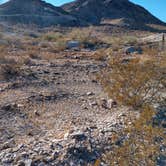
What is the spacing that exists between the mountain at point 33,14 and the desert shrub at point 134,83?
45.6 meters

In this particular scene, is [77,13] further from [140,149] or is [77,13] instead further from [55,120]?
[140,149]

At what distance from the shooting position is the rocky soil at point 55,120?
7059mm

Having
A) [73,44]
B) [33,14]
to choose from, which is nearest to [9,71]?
[73,44]

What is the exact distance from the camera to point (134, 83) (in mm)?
9781

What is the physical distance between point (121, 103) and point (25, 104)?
245 cm

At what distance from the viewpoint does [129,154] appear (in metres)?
6.16

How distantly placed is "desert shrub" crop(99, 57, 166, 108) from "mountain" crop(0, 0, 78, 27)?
150ft

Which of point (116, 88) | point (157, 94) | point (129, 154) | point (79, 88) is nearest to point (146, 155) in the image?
point (129, 154)

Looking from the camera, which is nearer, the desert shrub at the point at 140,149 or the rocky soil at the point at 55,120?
the desert shrub at the point at 140,149

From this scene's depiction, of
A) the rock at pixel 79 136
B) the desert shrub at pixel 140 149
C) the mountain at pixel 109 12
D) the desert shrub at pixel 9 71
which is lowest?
the mountain at pixel 109 12

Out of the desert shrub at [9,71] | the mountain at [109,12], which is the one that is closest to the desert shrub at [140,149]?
the desert shrub at [9,71]

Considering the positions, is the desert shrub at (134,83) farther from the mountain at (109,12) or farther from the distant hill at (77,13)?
the mountain at (109,12)

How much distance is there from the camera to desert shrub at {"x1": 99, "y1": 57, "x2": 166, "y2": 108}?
9.82m

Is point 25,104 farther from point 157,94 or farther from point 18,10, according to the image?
point 18,10
